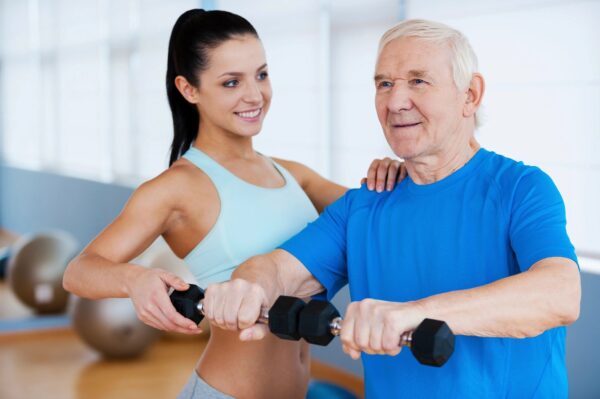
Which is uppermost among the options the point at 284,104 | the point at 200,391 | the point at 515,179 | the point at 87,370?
the point at 515,179

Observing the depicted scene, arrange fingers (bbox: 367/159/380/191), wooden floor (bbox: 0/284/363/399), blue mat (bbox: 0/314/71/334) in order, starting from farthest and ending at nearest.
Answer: blue mat (bbox: 0/314/71/334), wooden floor (bbox: 0/284/363/399), fingers (bbox: 367/159/380/191)

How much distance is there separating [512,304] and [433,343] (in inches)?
8.2

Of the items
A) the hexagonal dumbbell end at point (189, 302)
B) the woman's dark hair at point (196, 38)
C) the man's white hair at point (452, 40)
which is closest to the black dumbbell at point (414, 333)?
the hexagonal dumbbell end at point (189, 302)

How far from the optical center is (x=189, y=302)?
3.95 ft

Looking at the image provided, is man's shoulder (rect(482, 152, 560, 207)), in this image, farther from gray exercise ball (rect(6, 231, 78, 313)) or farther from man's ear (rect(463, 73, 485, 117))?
gray exercise ball (rect(6, 231, 78, 313))

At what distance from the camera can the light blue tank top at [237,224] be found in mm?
1608

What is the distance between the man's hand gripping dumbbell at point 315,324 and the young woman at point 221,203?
338 millimetres

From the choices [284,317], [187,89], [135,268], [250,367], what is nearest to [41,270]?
[187,89]

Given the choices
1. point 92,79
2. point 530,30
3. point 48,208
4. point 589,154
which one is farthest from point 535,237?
point 48,208

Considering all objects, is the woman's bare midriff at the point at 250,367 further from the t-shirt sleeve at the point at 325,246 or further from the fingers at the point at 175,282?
the fingers at the point at 175,282

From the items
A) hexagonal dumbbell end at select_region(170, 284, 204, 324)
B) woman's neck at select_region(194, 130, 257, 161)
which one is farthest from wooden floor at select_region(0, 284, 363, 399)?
hexagonal dumbbell end at select_region(170, 284, 204, 324)

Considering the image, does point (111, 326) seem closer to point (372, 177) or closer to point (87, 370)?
point (87, 370)

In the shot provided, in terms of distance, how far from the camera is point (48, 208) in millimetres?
7484

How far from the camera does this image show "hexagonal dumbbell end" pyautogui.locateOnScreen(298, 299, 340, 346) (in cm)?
103
